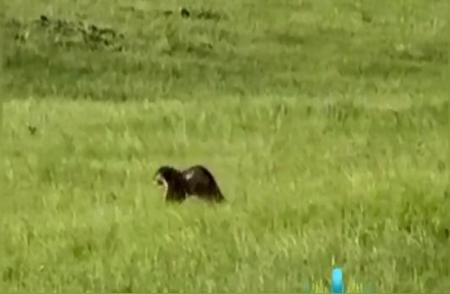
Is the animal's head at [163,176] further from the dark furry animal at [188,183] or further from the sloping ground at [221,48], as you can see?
the sloping ground at [221,48]

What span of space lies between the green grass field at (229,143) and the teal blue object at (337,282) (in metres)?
0.06

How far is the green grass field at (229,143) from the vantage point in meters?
4.69

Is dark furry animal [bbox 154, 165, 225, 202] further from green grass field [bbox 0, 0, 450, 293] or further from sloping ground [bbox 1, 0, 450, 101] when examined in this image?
sloping ground [bbox 1, 0, 450, 101]

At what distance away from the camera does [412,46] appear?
31.8 feet

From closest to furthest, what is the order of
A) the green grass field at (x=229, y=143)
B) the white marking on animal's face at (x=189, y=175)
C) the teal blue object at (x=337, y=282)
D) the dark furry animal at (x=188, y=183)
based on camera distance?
the teal blue object at (x=337, y=282), the green grass field at (x=229, y=143), the dark furry animal at (x=188, y=183), the white marking on animal's face at (x=189, y=175)

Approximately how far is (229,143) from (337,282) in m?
2.29

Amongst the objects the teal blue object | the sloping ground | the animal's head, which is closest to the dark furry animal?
the animal's head

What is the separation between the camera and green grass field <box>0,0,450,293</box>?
4691mm

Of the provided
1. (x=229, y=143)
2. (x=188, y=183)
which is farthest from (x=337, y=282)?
(x=229, y=143)

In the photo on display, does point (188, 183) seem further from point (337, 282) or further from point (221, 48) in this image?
point (221, 48)

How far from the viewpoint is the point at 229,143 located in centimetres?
657

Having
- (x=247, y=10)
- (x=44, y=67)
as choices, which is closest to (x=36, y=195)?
(x=44, y=67)

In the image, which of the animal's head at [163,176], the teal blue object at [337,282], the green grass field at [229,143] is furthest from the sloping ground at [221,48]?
the teal blue object at [337,282]

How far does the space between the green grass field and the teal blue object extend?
0.06m
